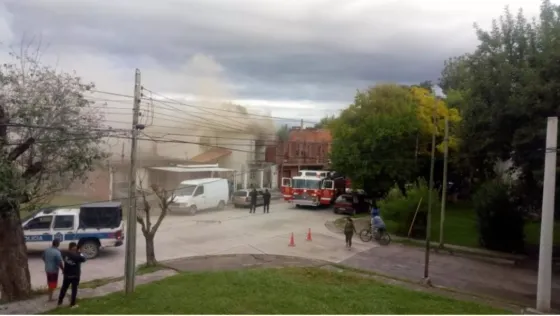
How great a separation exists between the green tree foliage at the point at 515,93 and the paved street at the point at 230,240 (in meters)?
6.39

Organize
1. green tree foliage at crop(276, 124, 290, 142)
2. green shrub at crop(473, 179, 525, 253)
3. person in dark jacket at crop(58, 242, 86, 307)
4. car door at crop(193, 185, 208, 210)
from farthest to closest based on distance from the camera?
green tree foliage at crop(276, 124, 290, 142)
car door at crop(193, 185, 208, 210)
green shrub at crop(473, 179, 525, 253)
person in dark jacket at crop(58, 242, 86, 307)

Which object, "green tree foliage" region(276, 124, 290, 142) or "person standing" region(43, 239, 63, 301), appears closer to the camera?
"person standing" region(43, 239, 63, 301)

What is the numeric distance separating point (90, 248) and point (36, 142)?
663cm

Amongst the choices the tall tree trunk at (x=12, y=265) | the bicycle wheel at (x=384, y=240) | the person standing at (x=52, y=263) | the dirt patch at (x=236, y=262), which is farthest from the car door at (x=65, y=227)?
the bicycle wheel at (x=384, y=240)

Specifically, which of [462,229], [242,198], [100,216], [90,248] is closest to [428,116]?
[462,229]

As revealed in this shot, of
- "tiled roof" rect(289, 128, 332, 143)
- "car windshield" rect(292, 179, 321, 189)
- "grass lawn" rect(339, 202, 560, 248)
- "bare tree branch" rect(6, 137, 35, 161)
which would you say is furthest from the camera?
"tiled roof" rect(289, 128, 332, 143)

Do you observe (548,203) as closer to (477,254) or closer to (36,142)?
(477,254)

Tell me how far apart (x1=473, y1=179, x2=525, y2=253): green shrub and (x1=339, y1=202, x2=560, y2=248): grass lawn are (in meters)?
1.17

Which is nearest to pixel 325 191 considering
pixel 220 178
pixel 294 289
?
pixel 220 178

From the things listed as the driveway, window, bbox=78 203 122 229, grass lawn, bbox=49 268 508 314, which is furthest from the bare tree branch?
the driveway

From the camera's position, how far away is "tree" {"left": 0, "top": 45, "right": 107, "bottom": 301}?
1138cm

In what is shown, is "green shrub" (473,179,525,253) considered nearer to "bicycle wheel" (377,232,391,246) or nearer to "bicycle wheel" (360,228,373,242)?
"bicycle wheel" (377,232,391,246)

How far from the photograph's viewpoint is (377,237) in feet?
69.9

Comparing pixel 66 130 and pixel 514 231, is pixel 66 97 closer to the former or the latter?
pixel 66 130
